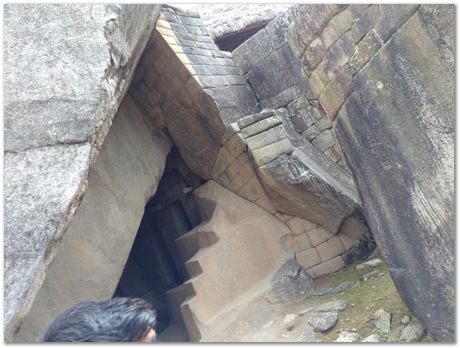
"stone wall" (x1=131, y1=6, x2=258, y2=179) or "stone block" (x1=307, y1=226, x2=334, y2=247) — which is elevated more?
"stone wall" (x1=131, y1=6, x2=258, y2=179)

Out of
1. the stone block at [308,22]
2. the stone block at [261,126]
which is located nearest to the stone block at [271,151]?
the stone block at [261,126]

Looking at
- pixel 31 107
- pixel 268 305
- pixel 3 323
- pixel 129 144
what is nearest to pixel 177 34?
pixel 129 144

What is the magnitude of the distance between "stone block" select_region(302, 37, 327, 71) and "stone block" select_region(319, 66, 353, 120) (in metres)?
0.23

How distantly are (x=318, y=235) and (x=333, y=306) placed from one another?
0.98 metres

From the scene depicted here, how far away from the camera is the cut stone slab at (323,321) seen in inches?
159

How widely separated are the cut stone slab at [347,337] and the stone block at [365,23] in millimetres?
2180

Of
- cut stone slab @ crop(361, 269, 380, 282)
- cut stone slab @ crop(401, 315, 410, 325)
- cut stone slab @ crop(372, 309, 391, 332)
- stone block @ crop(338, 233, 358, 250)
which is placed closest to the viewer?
cut stone slab @ crop(401, 315, 410, 325)

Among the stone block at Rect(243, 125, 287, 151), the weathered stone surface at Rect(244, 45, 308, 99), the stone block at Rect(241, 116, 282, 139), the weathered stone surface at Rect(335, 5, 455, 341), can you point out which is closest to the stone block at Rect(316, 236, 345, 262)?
the stone block at Rect(243, 125, 287, 151)

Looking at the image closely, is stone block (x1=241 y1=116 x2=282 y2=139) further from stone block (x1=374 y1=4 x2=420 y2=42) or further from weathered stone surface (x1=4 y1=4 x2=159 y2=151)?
stone block (x1=374 y1=4 x2=420 y2=42)

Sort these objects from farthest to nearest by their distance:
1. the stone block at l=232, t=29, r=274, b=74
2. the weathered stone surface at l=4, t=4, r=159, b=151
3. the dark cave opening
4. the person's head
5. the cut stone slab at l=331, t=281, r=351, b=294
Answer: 1. the dark cave opening
2. the stone block at l=232, t=29, r=274, b=74
3. the cut stone slab at l=331, t=281, r=351, b=294
4. the weathered stone surface at l=4, t=4, r=159, b=151
5. the person's head

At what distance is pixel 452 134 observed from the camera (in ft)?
8.34

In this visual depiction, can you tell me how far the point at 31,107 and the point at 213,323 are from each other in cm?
277

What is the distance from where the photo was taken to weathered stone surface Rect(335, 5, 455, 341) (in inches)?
102

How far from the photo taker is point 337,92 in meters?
3.31
